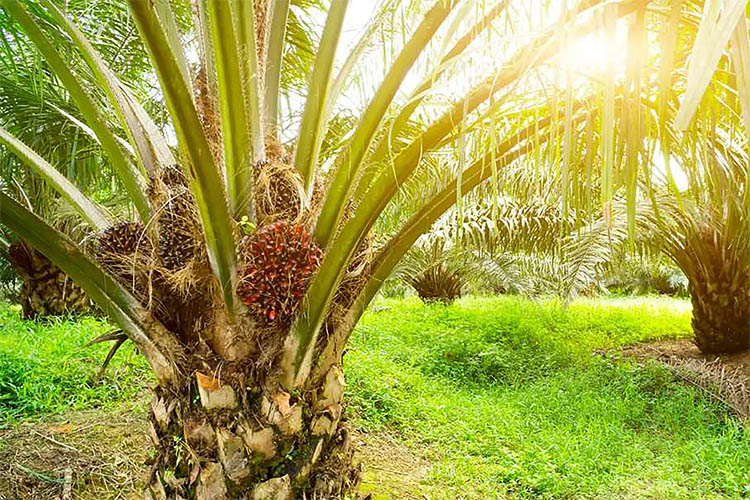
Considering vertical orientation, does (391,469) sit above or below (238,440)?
below

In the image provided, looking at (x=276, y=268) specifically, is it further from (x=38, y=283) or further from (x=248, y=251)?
(x=38, y=283)

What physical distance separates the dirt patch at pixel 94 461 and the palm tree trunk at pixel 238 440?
56cm

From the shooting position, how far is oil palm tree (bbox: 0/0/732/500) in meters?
1.52

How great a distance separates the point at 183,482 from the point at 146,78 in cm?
284

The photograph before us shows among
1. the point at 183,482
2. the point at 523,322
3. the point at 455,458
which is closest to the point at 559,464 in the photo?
the point at 455,458

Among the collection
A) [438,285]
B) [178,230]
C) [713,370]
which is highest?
[178,230]

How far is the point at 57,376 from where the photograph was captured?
3545mm

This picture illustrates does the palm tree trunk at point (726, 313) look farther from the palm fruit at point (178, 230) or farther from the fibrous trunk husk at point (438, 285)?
the palm fruit at point (178, 230)

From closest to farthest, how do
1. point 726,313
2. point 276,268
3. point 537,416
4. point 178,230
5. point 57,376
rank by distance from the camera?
point 276,268 < point 178,230 < point 57,376 < point 537,416 < point 726,313

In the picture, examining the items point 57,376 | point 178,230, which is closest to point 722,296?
point 178,230

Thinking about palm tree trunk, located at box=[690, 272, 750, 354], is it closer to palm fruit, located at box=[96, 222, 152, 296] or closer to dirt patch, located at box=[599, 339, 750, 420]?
dirt patch, located at box=[599, 339, 750, 420]

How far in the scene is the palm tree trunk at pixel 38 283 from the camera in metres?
5.55

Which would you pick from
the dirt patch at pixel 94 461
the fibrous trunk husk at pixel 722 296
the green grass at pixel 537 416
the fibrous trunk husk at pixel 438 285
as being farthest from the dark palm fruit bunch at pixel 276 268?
the fibrous trunk husk at pixel 438 285

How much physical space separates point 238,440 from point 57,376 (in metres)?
2.55
